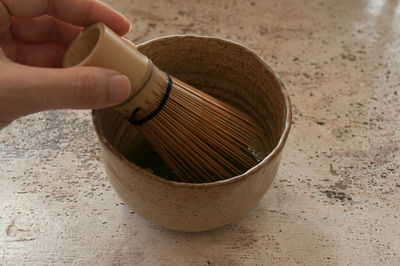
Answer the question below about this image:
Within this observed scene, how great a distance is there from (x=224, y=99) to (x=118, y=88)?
0.98ft

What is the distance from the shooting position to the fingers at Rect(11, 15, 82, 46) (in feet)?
2.28

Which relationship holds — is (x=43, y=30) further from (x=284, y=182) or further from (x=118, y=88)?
(x=284, y=182)

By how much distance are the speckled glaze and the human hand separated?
8 centimetres

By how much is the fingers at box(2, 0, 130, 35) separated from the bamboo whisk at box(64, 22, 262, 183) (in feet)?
0.28

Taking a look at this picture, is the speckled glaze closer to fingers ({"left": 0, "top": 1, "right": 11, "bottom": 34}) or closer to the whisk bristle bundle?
the whisk bristle bundle

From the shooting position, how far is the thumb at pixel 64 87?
1.64ft

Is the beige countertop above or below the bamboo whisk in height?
below

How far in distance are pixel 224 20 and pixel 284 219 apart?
1.76 feet

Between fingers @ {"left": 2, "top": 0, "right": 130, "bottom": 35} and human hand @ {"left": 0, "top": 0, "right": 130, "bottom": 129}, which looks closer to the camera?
human hand @ {"left": 0, "top": 0, "right": 130, "bottom": 129}

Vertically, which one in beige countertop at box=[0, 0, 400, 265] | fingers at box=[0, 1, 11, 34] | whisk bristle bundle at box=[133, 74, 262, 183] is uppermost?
fingers at box=[0, 1, 11, 34]

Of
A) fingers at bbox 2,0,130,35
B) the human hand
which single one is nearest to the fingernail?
the human hand

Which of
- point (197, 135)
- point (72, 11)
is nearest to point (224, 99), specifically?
point (197, 135)

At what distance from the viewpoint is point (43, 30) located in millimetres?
716

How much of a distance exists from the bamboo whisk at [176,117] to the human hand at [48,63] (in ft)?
0.11
